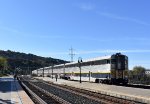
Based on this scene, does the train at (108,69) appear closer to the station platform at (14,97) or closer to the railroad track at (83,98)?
the railroad track at (83,98)

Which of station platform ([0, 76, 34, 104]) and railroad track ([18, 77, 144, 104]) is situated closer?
station platform ([0, 76, 34, 104])

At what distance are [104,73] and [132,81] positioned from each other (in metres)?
8.56

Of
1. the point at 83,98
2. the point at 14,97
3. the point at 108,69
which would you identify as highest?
the point at 108,69

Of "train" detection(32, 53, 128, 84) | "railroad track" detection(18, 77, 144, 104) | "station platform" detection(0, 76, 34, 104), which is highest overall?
"train" detection(32, 53, 128, 84)

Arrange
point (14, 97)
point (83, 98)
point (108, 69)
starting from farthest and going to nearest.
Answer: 1. point (108, 69)
2. point (83, 98)
3. point (14, 97)

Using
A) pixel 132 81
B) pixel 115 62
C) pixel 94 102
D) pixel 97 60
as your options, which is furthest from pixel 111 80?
pixel 94 102

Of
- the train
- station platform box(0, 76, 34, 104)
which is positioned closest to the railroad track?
station platform box(0, 76, 34, 104)

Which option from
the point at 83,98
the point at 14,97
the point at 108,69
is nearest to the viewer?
the point at 14,97

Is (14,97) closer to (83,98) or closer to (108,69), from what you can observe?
(83,98)

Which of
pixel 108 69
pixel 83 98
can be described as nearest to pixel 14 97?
pixel 83 98

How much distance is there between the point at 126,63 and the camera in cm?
4928

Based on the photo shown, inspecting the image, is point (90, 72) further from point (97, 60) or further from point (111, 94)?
point (111, 94)

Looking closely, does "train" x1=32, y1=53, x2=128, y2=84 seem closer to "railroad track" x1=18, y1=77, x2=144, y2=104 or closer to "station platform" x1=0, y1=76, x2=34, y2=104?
"railroad track" x1=18, y1=77, x2=144, y2=104

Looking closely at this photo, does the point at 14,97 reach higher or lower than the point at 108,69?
lower
